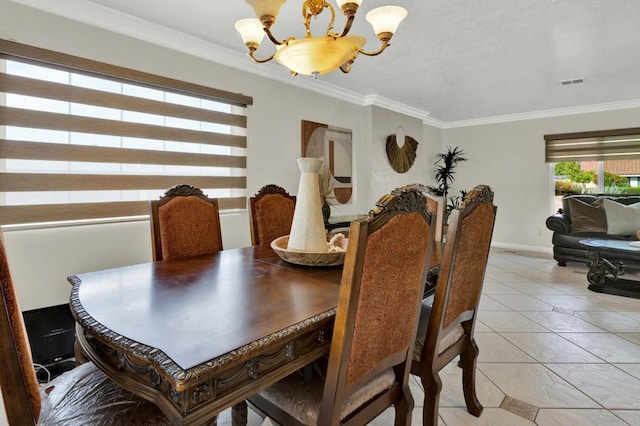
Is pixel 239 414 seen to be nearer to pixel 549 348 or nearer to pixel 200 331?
pixel 200 331

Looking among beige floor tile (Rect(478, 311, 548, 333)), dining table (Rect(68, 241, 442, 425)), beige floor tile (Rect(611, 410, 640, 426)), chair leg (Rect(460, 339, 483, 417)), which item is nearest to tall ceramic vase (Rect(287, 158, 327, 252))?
dining table (Rect(68, 241, 442, 425))

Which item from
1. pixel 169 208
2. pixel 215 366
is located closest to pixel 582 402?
pixel 215 366

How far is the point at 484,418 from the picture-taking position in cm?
170

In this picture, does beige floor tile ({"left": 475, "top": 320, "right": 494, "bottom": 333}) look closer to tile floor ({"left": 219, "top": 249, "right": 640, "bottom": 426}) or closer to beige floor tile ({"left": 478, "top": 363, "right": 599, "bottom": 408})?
tile floor ({"left": 219, "top": 249, "right": 640, "bottom": 426})

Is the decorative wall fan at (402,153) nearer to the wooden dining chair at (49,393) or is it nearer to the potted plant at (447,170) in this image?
the potted plant at (447,170)

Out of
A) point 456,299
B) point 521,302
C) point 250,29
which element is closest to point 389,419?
point 456,299

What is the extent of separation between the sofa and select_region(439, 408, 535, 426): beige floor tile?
12.0 ft

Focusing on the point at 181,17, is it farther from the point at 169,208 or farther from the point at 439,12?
the point at 439,12

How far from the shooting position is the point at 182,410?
750 mm

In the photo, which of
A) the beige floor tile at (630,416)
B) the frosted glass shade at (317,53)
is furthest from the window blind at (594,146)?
the frosted glass shade at (317,53)

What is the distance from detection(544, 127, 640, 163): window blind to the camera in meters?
5.12

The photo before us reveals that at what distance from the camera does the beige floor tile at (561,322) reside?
8.90 ft

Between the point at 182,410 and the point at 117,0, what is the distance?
8.84 feet

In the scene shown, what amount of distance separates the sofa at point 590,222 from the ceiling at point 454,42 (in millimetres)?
1513
